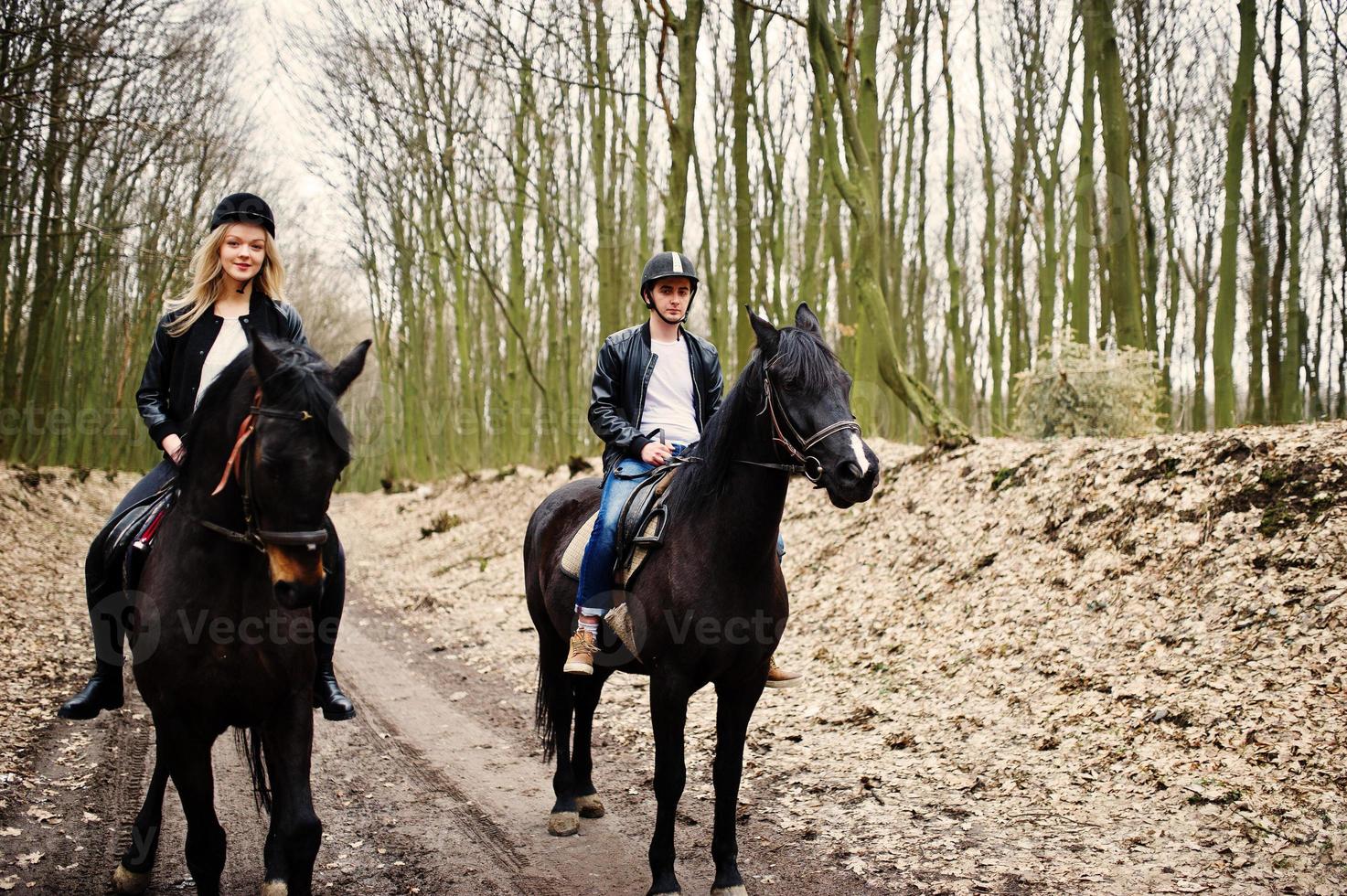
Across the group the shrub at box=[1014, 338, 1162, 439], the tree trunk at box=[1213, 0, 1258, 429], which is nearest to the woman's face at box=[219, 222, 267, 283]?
the shrub at box=[1014, 338, 1162, 439]

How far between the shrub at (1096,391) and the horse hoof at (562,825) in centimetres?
738

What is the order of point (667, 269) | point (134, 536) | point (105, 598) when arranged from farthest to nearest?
point (667, 269)
point (105, 598)
point (134, 536)

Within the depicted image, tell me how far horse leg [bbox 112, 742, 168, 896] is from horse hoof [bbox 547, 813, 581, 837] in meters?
1.81

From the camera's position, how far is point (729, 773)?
156 inches

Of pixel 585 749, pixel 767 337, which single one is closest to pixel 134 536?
pixel 585 749

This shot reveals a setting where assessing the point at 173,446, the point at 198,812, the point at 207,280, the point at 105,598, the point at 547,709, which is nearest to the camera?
the point at 198,812

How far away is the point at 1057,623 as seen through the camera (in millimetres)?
6535

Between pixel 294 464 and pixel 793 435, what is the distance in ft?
6.04

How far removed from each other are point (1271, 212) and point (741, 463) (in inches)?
857

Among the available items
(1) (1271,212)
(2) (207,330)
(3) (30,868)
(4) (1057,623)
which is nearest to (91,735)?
(3) (30,868)

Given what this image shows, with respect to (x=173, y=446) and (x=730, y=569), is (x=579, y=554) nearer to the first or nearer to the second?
(x=730, y=569)

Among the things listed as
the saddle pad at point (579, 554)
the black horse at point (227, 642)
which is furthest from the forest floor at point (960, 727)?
the saddle pad at point (579, 554)

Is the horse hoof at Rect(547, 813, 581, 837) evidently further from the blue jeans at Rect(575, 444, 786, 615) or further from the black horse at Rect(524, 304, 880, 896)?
the blue jeans at Rect(575, 444, 786, 615)

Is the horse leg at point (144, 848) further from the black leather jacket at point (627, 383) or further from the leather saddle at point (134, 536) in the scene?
the black leather jacket at point (627, 383)
